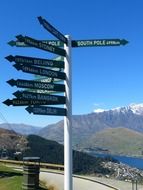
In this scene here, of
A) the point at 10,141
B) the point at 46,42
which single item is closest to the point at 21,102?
the point at 46,42

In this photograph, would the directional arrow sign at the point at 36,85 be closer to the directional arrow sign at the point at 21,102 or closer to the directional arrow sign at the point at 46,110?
the directional arrow sign at the point at 21,102

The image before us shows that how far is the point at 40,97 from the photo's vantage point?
47.6ft

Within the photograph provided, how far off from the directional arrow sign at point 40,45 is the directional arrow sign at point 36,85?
110 cm

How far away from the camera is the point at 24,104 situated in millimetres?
14109

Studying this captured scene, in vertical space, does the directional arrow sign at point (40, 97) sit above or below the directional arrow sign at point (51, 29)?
below

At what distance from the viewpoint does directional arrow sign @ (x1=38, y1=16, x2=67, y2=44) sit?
46.9 ft

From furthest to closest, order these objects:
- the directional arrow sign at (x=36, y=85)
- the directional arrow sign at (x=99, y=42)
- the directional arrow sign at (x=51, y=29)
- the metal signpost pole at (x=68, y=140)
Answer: the directional arrow sign at (x=99, y=42)
the metal signpost pole at (x=68, y=140)
the directional arrow sign at (x=51, y=29)
the directional arrow sign at (x=36, y=85)

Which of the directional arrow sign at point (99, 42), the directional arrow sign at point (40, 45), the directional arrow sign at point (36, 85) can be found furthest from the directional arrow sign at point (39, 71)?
the directional arrow sign at point (99, 42)

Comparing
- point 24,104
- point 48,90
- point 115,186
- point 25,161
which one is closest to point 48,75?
point 48,90

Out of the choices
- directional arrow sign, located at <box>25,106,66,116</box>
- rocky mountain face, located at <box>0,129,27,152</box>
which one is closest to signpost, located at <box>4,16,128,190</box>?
directional arrow sign, located at <box>25,106,66,116</box>

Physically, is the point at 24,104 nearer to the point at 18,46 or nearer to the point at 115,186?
the point at 18,46

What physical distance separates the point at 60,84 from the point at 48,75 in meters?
0.49

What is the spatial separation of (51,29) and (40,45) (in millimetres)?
607

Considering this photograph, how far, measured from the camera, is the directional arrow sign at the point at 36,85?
14.0 m
